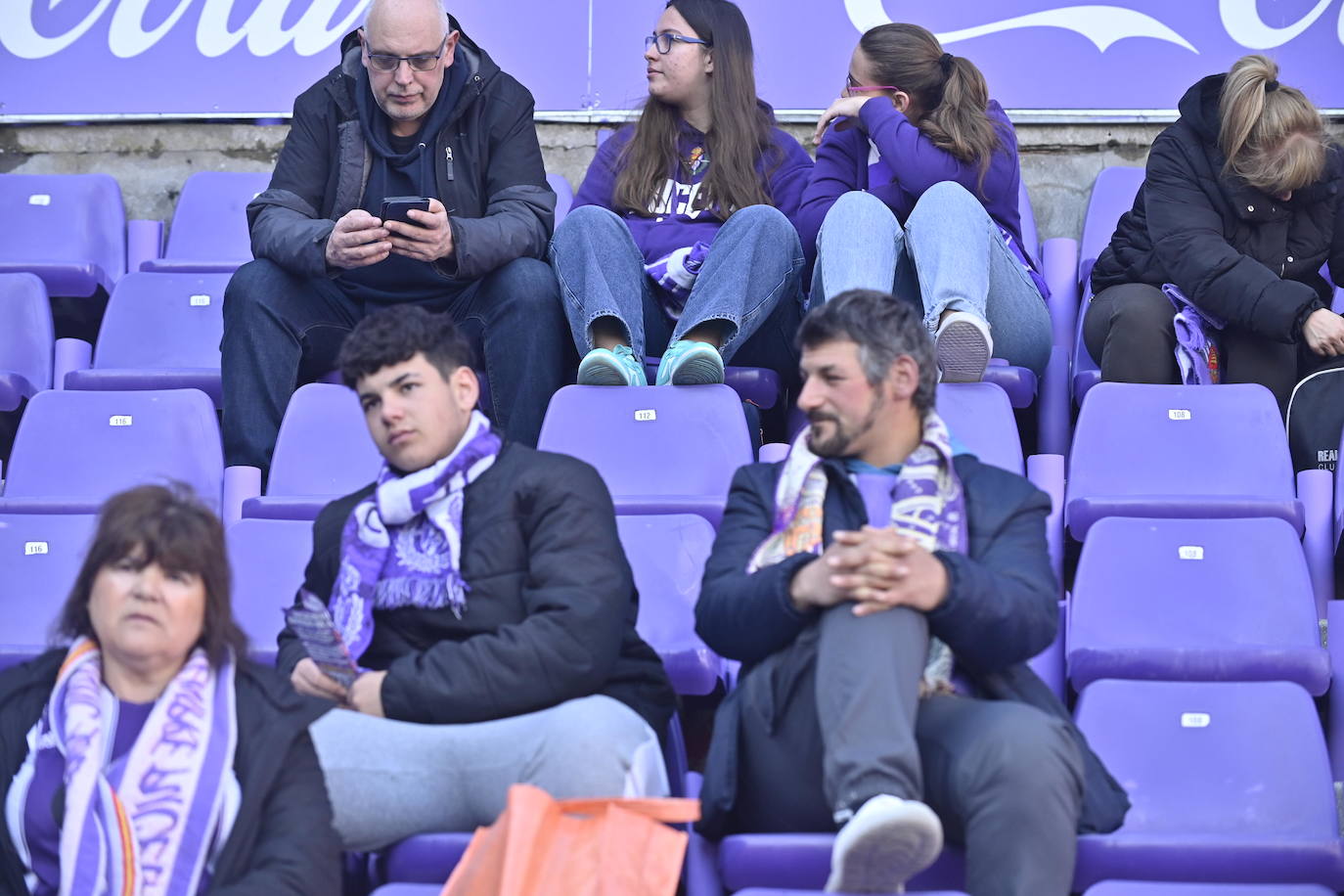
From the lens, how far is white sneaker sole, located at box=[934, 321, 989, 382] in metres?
3.40

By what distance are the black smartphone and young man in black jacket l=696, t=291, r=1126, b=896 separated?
3.71 feet

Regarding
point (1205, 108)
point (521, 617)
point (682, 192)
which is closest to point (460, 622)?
point (521, 617)

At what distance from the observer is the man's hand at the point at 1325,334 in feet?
11.6

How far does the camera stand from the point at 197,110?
4730 millimetres

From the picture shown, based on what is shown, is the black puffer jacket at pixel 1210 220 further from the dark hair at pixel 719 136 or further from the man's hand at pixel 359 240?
the man's hand at pixel 359 240

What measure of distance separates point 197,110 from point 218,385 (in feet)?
3.87

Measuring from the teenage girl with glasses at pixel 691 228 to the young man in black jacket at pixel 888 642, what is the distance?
90 cm

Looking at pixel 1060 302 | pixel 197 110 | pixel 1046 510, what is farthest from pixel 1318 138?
pixel 197 110

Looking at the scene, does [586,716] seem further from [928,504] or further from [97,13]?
[97,13]

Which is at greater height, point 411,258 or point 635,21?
point 635,21

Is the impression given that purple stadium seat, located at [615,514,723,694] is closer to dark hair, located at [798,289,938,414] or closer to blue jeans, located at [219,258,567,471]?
dark hair, located at [798,289,938,414]

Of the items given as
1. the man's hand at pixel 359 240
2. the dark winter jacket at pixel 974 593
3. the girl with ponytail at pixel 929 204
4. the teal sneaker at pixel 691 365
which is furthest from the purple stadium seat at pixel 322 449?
the dark winter jacket at pixel 974 593

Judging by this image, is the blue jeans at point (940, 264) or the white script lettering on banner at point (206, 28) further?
the white script lettering on banner at point (206, 28)

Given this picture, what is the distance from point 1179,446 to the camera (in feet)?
11.0
